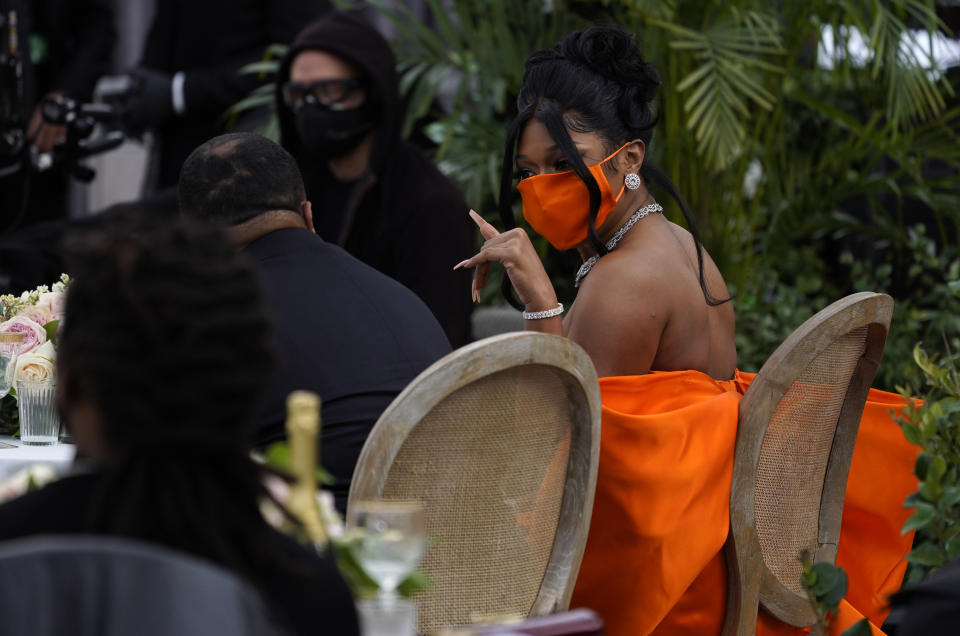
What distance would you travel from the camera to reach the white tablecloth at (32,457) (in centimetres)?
233

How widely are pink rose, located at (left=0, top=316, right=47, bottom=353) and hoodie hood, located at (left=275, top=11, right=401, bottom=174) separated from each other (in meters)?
1.84

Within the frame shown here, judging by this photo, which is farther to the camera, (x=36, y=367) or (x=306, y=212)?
(x=306, y=212)

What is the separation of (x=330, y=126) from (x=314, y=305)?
2.06 m

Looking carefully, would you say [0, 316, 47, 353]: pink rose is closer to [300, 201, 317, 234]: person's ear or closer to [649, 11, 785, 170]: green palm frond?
[300, 201, 317, 234]: person's ear

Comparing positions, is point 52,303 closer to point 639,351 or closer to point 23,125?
point 639,351

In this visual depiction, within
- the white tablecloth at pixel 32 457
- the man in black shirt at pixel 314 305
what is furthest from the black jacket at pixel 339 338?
the white tablecloth at pixel 32 457

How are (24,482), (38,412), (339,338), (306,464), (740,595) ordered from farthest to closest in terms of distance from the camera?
(38,412), (740,595), (339,338), (24,482), (306,464)

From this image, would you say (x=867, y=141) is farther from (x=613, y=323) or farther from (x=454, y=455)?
(x=454, y=455)

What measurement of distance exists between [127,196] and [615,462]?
17.2ft

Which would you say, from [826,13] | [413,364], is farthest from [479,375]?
[826,13]

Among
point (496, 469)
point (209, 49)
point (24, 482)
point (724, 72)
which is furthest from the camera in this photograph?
point (209, 49)

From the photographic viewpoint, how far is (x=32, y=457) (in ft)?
7.84

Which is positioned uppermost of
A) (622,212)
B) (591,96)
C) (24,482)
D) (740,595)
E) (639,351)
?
(591,96)

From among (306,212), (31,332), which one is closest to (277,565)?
(306,212)
